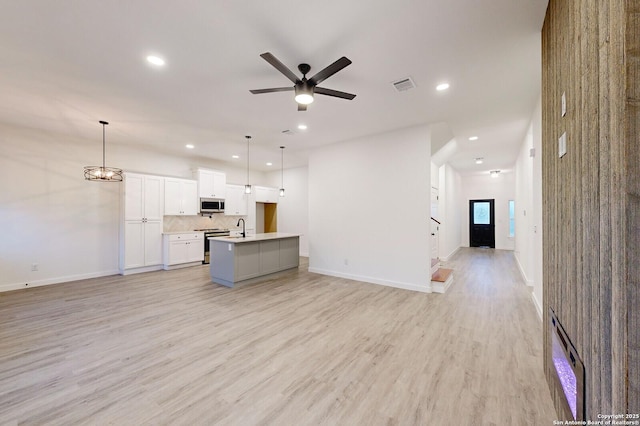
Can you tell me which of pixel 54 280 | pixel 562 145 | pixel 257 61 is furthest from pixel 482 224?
pixel 54 280

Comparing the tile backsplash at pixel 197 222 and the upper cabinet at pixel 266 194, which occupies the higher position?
the upper cabinet at pixel 266 194

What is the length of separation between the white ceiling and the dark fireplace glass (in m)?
2.55

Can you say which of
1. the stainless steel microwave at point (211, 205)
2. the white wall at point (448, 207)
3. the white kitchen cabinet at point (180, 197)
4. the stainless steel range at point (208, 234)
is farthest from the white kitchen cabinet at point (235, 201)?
the white wall at point (448, 207)

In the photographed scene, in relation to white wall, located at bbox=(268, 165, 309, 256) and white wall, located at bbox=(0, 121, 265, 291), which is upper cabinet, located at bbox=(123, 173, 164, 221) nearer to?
white wall, located at bbox=(0, 121, 265, 291)

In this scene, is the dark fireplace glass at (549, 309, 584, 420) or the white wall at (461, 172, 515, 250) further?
the white wall at (461, 172, 515, 250)

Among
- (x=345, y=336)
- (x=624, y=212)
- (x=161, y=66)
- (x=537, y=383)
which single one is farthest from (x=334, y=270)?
(x=624, y=212)

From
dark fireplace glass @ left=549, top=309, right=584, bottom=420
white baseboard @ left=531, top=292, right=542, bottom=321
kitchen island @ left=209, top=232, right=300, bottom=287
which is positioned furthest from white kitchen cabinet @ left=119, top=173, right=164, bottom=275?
white baseboard @ left=531, top=292, right=542, bottom=321

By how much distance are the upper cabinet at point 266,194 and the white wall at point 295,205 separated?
0.86 feet

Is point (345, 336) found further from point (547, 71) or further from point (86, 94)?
point (86, 94)

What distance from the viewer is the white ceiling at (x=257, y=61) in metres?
2.14

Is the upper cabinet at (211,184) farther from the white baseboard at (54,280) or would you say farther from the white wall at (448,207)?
the white wall at (448,207)

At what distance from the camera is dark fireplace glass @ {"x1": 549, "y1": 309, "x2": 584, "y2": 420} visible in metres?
1.36

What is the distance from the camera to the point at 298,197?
9.08 meters

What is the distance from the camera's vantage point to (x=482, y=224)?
10602 mm
